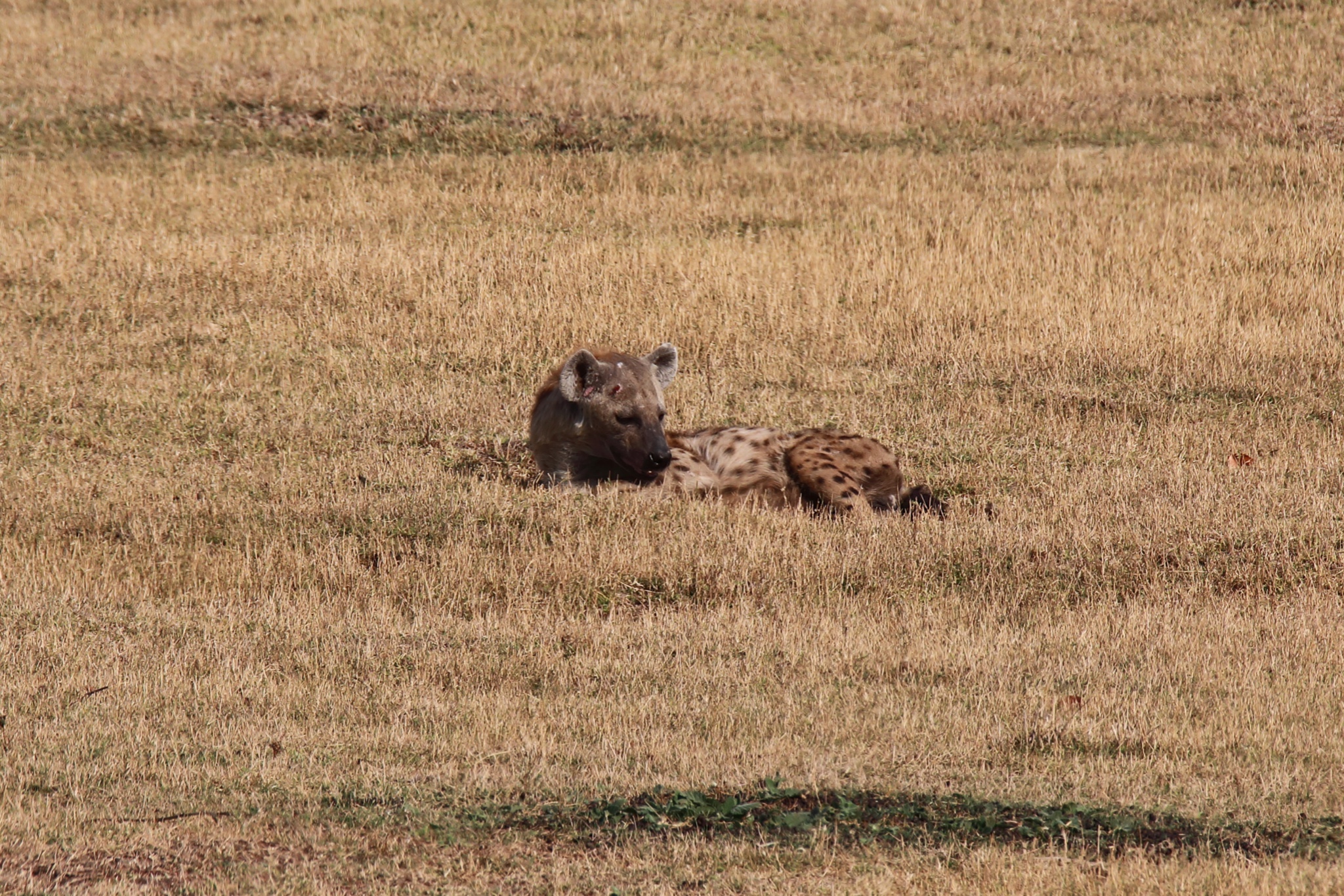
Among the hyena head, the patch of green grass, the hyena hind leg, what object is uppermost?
the hyena head

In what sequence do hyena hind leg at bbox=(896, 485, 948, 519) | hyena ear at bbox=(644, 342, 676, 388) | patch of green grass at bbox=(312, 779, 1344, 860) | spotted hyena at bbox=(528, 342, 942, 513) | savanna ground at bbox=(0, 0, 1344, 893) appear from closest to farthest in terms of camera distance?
patch of green grass at bbox=(312, 779, 1344, 860) < savanna ground at bbox=(0, 0, 1344, 893) < hyena hind leg at bbox=(896, 485, 948, 519) < spotted hyena at bbox=(528, 342, 942, 513) < hyena ear at bbox=(644, 342, 676, 388)

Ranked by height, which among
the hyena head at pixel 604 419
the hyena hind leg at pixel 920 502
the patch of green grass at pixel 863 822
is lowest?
the hyena hind leg at pixel 920 502

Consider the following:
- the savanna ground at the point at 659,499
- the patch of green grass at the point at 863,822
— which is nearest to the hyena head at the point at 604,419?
the savanna ground at the point at 659,499

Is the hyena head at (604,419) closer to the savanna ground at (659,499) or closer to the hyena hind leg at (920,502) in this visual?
the savanna ground at (659,499)

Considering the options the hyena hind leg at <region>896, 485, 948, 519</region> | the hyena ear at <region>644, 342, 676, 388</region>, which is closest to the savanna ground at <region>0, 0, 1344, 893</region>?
the hyena hind leg at <region>896, 485, 948, 519</region>

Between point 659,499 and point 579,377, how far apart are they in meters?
1.09

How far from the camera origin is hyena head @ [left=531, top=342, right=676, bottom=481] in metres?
11.1

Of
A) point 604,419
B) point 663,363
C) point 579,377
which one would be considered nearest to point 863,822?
point 604,419

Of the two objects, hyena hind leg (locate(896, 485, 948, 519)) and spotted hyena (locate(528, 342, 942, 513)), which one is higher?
spotted hyena (locate(528, 342, 942, 513))

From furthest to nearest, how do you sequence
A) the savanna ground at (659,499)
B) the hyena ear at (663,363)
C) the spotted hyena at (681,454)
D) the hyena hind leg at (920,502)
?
1. the hyena ear at (663,363)
2. the spotted hyena at (681,454)
3. the hyena hind leg at (920,502)
4. the savanna ground at (659,499)

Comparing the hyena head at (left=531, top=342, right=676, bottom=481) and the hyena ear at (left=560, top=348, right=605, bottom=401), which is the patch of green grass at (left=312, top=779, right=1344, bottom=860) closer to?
the hyena head at (left=531, top=342, right=676, bottom=481)

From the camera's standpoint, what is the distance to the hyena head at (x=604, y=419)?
11.1 metres

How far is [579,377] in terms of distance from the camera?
36.7ft

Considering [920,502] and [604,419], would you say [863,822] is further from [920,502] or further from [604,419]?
[604,419]
